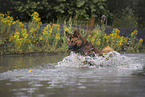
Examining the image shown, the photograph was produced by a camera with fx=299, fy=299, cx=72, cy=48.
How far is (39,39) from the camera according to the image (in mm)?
15977

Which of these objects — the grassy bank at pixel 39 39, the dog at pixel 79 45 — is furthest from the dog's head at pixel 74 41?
the grassy bank at pixel 39 39

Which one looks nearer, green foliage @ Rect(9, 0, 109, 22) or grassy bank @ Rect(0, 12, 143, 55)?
grassy bank @ Rect(0, 12, 143, 55)

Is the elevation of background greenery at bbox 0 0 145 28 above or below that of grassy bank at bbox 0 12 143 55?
above

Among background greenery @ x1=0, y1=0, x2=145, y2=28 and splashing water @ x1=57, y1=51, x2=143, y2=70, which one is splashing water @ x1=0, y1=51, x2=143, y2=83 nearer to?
splashing water @ x1=57, y1=51, x2=143, y2=70

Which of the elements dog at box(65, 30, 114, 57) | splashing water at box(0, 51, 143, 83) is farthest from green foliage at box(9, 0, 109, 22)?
dog at box(65, 30, 114, 57)

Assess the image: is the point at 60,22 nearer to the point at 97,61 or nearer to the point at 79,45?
the point at 97,61

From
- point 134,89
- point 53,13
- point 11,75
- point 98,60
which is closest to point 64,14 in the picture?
point 53,13

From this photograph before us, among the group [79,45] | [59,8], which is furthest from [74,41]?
[59,8]

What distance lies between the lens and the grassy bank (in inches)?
580

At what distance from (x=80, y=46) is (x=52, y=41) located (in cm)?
725

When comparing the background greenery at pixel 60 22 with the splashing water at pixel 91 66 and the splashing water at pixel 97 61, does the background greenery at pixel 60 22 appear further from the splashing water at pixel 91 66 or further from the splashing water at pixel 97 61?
the splashing water at pixel 91 66

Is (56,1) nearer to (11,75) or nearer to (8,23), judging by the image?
(8,23)

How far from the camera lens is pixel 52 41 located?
655 inches

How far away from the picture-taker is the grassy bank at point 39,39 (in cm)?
1474
